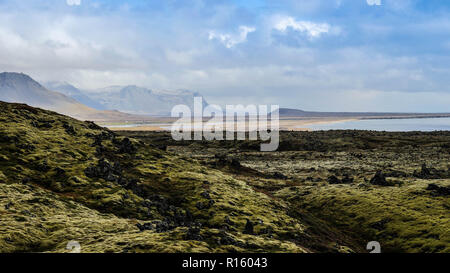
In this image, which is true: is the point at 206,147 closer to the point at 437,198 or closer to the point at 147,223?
the point at 437,198

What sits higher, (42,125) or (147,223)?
(42,125)

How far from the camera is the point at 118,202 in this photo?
4109 centimetres

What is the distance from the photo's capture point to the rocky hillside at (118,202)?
26172 mm

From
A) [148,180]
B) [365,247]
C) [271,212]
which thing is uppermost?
[148,180]

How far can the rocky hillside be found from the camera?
2617 centimetres

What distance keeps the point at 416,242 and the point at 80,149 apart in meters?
45.7

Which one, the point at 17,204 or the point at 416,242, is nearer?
the point at 17,204

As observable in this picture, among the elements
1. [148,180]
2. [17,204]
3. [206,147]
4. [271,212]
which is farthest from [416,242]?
[206,147]
